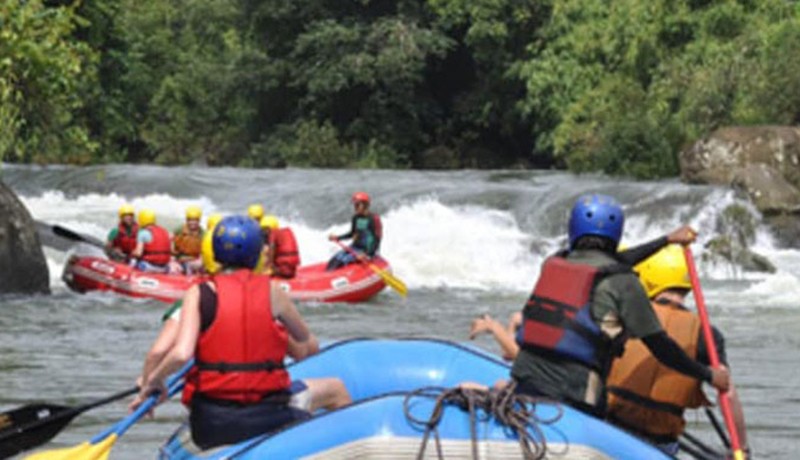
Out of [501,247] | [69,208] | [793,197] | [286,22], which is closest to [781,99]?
[793,197]

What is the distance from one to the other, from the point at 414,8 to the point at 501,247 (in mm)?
19224

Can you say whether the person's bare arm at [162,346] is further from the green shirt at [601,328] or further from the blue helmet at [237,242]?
the green shirt at [601,328]

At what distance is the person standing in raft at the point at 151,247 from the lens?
736 inches

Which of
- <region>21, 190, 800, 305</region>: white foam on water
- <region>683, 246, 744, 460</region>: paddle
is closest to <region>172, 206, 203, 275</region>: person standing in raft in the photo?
<region>21, 190, 800, 305</region>: white foam on water

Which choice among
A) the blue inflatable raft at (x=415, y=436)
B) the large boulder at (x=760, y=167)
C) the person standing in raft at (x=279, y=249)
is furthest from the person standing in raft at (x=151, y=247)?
the blue inflatable raft at (x=415, y=436)

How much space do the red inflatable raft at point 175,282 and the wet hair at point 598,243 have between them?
40.1ft

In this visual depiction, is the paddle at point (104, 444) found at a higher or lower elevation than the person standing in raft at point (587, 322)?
lower

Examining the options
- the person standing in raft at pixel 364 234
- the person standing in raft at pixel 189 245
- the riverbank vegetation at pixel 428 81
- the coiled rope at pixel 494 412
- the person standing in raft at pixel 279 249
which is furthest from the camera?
the riverbank vegetation at pixel 428 81

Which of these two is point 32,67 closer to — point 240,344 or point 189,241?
point 189,241

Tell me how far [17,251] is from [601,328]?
43.1ft

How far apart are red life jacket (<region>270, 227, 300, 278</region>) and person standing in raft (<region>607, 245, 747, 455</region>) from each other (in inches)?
452

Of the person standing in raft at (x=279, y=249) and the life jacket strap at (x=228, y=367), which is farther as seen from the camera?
the person standing in raft at (x=279, y=249)

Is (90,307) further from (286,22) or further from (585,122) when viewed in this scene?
(286,22)

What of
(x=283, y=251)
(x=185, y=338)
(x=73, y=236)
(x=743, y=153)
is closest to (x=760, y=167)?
(x=743, y=153)
